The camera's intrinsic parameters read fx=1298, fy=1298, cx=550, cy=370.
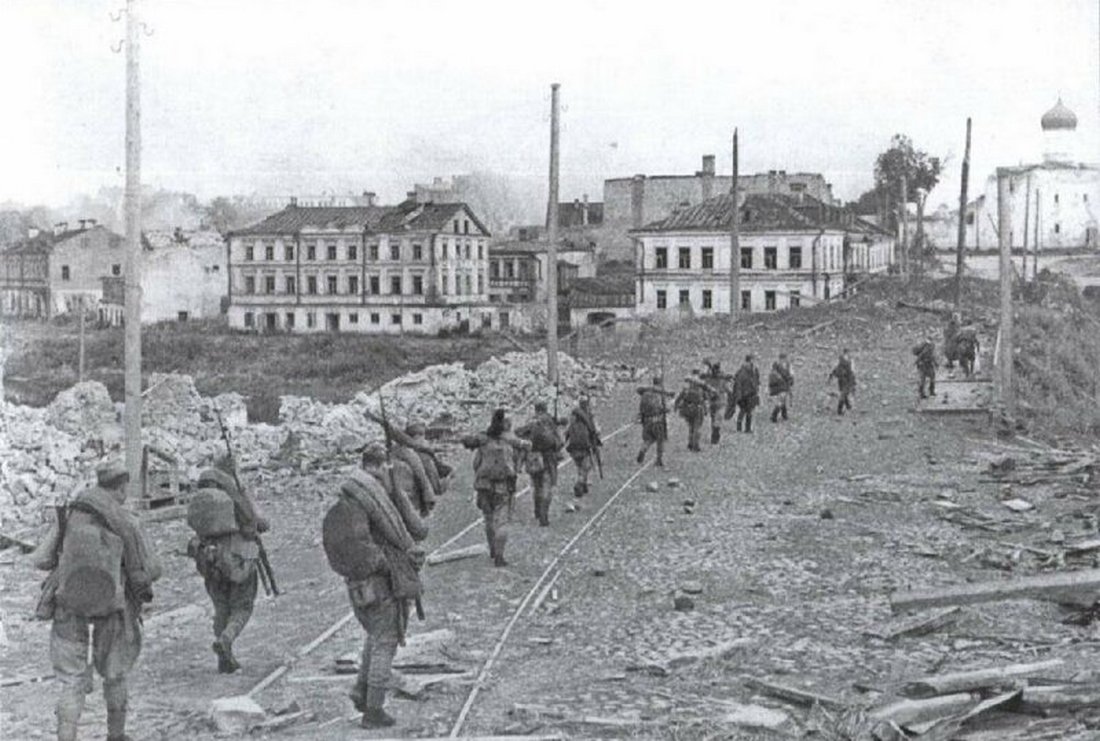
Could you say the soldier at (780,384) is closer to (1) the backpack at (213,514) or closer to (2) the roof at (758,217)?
(1) the backpack at (213,514)

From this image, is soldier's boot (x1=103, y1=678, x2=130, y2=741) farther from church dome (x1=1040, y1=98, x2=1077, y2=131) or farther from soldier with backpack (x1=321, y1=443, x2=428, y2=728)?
church dome (x1=1040, y1=98, x2=1077, y2=131)

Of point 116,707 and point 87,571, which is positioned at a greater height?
point 87,571

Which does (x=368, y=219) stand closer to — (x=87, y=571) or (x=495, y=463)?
(x=495, y=463)


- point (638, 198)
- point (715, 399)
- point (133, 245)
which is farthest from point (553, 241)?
point (638, 198)

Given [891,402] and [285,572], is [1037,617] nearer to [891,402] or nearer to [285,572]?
[285,572]

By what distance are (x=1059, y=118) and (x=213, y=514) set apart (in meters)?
76.4

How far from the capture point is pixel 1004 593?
10750 mm

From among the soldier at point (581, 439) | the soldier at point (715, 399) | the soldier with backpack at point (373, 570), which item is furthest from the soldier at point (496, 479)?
the soldier at point (715, 399)

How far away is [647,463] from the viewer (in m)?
21.0

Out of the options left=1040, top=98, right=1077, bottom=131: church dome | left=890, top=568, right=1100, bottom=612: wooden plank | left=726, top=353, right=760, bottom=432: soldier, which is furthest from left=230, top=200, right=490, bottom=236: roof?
left=890, top=568, right=1100, bottom=612: wooden plank

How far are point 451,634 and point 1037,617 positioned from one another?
15.9 feet

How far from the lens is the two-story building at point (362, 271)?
7169cm

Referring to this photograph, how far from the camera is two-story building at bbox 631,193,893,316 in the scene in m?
61.9

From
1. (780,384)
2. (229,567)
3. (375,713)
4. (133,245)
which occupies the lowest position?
(375,713)
